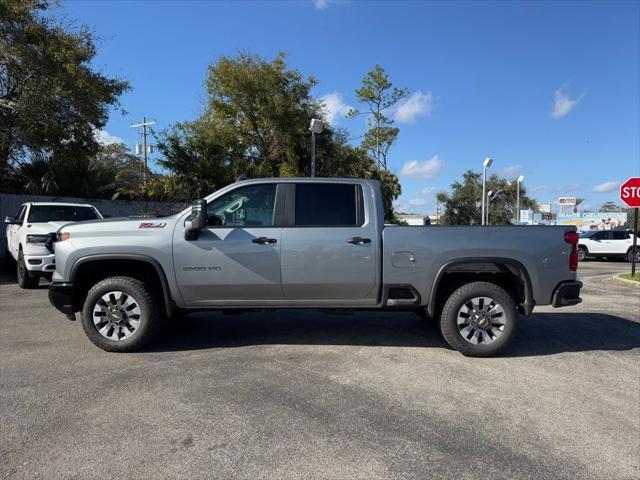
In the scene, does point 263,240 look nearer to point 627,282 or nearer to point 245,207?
point 245,207

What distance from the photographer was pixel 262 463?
3.22 meters

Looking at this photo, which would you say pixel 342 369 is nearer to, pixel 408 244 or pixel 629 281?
pixel 408 244

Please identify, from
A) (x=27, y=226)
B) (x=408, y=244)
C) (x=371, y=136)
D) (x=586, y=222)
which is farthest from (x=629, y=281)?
(x=586, y=222)

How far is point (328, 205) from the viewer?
571 centimetres

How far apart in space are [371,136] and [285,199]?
2861 cm

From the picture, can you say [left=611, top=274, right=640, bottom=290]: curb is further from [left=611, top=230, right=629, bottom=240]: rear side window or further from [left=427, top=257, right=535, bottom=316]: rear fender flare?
[left=611, top=230, right=629, bottom=240]: rear side window

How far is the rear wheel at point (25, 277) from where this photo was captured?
10.4 meters

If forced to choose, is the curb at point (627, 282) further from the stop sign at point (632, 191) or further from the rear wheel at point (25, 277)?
the rear wheel at point (25, 277)

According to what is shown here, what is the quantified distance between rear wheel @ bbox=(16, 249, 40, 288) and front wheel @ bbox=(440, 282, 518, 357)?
8970mm

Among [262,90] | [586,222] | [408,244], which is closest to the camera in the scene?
[408,244]

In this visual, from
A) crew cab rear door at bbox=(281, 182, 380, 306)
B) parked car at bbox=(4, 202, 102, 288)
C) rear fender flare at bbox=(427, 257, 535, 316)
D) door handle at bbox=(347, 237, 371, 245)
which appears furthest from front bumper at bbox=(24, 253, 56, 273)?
rear fender flare at bbox=(427, 257, 535, 316)

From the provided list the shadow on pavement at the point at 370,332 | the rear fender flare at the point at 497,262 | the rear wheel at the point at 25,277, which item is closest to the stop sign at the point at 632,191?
the shadow on pavement at the point at 370,332

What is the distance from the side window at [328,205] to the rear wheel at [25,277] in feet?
24.8

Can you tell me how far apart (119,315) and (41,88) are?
11269 millimetres
